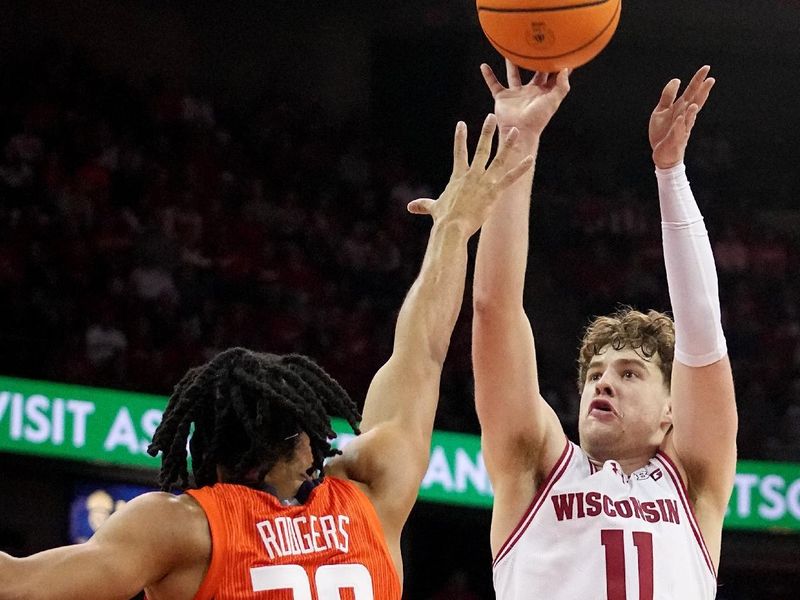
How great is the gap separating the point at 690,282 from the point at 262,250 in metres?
7.34

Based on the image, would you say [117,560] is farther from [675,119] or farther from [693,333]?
[675,119]

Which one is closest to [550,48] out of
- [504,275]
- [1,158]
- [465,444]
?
[504,275]

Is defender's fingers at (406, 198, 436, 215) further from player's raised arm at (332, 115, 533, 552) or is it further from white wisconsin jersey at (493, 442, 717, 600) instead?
white wisconsin jersey at (493, 442, 717, 600)

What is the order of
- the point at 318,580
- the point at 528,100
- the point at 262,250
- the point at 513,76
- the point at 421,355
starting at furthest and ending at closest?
the point at 262,250, the point at 513,76, the point at 528,100, the point at 421,355, the point at 318,580

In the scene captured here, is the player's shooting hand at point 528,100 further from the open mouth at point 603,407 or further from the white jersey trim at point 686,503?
the white jersey trim at point 686,503

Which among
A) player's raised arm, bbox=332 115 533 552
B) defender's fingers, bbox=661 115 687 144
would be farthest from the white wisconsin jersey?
defender's fingers, bbox=661 115 687 144

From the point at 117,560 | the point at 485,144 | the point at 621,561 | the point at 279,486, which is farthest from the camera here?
the point at 621,561

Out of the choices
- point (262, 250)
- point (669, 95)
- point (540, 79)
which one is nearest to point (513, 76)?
point (540, 79)

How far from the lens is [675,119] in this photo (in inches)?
122

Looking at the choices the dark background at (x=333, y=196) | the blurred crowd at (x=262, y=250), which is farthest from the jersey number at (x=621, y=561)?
the blurred crowd at (x=262, y=250)

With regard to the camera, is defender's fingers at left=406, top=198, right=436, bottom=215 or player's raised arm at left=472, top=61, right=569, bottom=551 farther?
player's raised arm at left=472, top=61, right=569, bottom=551

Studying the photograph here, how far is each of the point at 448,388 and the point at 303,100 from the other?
14.2 ft

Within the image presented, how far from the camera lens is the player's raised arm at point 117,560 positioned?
5.96ft

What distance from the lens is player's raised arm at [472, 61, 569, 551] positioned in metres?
2.91
